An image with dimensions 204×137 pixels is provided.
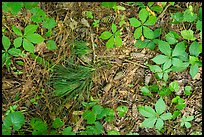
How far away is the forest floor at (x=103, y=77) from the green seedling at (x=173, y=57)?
0.07 metres

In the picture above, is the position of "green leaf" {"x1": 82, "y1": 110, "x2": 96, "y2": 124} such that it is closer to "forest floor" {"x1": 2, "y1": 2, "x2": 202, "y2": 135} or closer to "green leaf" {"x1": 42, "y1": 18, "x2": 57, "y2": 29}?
"forest floor" {"x1": 2, "y1": 2, "x2": 202, "y2": 135}

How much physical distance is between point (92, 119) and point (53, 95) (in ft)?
1.06

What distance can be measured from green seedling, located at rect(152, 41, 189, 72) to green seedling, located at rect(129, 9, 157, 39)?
103 mm

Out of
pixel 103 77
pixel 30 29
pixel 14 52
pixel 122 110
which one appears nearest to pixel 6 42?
pixel 14 52

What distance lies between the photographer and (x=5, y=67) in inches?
96.7

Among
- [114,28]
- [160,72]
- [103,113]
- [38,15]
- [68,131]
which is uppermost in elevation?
[38,15]

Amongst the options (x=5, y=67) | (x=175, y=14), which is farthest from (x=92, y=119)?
(x=175, y=14)

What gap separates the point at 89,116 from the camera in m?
2.42

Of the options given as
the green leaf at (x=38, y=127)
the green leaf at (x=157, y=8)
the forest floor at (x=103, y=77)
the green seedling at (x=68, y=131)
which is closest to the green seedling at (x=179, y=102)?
the forest floor at (x=103, y=77)

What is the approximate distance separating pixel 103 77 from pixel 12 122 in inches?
27.4

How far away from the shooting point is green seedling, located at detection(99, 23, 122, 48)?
8.05ft

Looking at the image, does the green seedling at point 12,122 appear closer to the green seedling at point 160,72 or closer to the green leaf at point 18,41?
the green leaf at point 18,41

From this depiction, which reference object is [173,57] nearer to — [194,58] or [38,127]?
[194,58]

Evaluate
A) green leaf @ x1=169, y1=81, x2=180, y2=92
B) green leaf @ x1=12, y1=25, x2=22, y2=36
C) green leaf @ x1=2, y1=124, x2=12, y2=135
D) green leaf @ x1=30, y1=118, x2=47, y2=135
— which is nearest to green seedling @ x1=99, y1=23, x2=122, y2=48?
green leaf @ x1=169, y1=81, x2=180, y2=92
